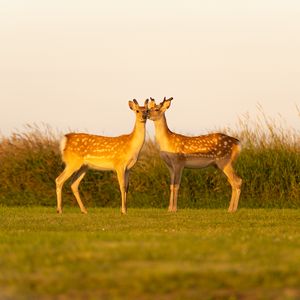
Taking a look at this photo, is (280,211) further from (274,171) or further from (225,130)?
(225,130)

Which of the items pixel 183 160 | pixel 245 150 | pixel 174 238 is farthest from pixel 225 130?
pixel 174 238

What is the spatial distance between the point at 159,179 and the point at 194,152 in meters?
3.26

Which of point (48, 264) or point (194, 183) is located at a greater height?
point (48, 264)

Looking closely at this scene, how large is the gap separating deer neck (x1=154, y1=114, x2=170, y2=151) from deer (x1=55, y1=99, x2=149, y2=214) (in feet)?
2.06

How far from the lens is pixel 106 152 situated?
827 inches

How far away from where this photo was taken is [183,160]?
21.7 meters

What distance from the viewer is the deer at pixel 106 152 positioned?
67.8 ft

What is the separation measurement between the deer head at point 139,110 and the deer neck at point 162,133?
0.72 m

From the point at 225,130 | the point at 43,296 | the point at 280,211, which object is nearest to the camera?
the point at 43,296

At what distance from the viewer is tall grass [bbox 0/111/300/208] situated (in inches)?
942

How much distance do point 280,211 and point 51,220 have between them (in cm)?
554

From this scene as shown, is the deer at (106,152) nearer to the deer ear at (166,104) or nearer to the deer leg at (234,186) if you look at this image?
the deer ear at (166,104)

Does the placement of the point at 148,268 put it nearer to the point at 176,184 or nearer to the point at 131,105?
the point at 176,184

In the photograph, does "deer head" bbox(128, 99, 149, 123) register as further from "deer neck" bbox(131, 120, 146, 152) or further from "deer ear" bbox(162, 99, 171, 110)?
"deer ear" bbox(162, 99, 171, 110)
